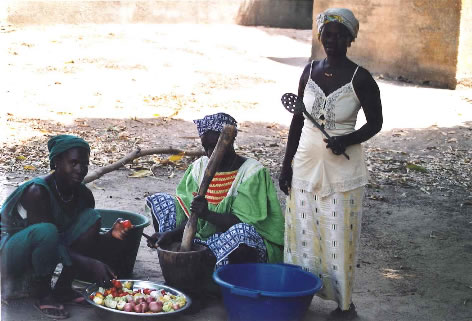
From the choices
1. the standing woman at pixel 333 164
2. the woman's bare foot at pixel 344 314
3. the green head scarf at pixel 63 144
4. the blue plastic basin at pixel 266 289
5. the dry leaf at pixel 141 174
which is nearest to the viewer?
the blue plastic basin at pixel 266 289

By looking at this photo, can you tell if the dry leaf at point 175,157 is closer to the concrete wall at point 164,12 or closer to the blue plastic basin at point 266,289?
the blue plastic basin at point 266,289

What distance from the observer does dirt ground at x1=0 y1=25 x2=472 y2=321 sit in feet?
16.9

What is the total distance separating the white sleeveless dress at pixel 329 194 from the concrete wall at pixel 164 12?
12.8 metres

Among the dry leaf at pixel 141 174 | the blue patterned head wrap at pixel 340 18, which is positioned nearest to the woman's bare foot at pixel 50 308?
the blue patterned head wrap at pixel 340 18

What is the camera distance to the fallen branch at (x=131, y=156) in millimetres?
6754

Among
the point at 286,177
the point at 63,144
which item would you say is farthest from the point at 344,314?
the point at 63,144

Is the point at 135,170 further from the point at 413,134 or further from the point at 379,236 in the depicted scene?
the point at 413,134

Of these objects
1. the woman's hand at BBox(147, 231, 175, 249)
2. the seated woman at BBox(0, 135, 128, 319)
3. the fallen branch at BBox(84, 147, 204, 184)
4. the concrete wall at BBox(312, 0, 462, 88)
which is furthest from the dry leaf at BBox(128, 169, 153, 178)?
the concrete wall at BBox(312, 0, 462, 88)

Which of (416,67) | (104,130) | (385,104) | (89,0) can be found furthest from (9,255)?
(89,0)

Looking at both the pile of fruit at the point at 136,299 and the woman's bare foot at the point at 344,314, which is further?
the woman's bare foot at the point at 344,314

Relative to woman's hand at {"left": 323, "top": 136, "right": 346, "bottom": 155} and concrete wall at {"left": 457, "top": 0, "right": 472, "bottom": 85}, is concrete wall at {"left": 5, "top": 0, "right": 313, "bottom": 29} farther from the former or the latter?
woman's hand at {"left": 323, "top": 136, "right": 346, "bottom": 155}

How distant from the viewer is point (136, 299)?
4.09m

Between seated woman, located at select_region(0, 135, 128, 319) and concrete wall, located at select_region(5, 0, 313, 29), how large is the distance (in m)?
12.4

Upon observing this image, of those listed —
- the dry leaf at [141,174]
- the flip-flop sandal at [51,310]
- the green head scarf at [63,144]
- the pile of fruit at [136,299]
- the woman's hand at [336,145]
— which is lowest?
the flip-flop sandal at [51,310]
